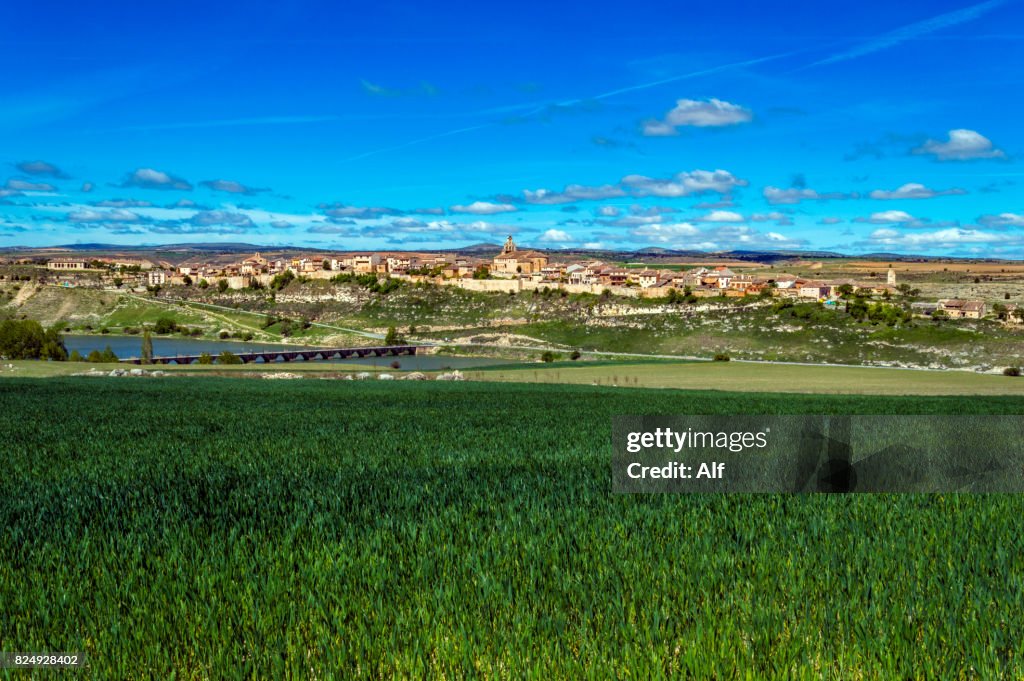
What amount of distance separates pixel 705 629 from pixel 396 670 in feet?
6.70

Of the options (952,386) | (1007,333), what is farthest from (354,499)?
(1007,333)

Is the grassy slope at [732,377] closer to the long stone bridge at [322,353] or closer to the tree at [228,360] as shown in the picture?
the tree at [228,360]

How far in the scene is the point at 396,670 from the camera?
502 cm

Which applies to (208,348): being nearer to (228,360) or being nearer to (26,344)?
(26,344)

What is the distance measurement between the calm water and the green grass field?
106216 millimetres

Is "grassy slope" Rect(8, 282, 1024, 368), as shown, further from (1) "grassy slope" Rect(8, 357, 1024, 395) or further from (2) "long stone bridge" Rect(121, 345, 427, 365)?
(1) "grassy slope" Rect(8, 357, 1024, 395)

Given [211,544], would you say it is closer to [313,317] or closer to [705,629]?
[705,629]

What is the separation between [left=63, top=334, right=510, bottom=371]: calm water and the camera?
124375 millimetres

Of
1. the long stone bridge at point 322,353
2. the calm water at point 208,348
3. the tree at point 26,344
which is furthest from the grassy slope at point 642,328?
the tree at point 26,344

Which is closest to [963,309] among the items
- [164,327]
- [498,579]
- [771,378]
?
[771,378]

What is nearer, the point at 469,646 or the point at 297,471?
the point at 469,646

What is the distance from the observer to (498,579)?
631cm

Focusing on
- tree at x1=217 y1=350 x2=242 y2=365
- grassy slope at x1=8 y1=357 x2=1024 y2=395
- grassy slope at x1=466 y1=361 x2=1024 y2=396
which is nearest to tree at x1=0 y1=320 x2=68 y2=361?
tree at x1=217 y1=350 x2=242 y2=365

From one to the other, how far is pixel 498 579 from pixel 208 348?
15783 centimetres
